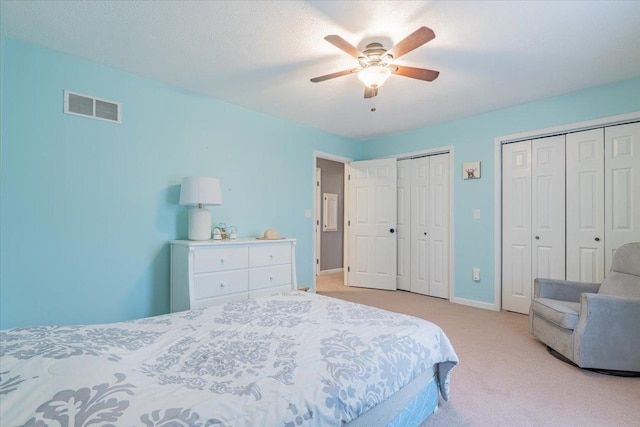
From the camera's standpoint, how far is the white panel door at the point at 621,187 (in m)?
2.92

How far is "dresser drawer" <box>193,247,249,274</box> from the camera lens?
274 centimetres

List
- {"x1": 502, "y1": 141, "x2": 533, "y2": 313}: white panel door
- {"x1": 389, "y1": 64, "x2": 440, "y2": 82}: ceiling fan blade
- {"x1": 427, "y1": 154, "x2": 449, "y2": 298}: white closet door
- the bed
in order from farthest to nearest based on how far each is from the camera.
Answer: {"x1": 427, "y1": 154, "x2": 449, "y2": 298}: white closet door, {"x1": 502, "y1": 141, "x2": 533, "y2": 313}: white panel door, {"x1": 389, "y1": 64, "x2": 440, "y2": 82}: ceiling fan blade, the bed

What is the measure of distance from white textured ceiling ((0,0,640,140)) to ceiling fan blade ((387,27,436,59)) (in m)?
0.20

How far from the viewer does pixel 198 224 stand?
9.84ft

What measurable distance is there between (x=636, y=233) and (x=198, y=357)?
3.90 metres

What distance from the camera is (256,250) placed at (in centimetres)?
315

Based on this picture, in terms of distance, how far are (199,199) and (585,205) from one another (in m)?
3.94

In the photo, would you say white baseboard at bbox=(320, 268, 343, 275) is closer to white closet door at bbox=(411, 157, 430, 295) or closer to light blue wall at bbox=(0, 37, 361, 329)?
white closet door at bbox=(411, 157, 430, 295)

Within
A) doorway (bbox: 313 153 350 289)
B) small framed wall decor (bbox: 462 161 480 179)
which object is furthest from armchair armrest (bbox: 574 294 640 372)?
doorway (bbox: 313 153 350 289)

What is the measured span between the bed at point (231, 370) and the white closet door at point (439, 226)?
2.75m

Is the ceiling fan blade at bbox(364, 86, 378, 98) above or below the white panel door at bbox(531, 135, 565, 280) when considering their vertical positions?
above

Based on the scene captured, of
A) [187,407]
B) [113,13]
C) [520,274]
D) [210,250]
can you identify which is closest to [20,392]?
[187,407]

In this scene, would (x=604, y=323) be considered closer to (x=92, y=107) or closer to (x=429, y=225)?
(x=429, y=225)

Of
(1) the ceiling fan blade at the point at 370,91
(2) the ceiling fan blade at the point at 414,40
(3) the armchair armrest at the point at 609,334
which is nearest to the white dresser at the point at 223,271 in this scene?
(1) the ceiling fan blade at the point at 370,91
